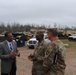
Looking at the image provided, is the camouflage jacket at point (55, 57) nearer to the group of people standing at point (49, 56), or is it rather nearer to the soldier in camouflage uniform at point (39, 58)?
the group of people standing at point (49, 56)

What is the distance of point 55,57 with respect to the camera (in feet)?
19.2

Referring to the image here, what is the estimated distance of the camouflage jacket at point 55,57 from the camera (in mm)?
5824

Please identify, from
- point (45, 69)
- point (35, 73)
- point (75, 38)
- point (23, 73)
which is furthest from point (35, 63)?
point (75, 38)

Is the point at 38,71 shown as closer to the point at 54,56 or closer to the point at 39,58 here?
the point at 39,58

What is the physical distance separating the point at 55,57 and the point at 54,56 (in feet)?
0.12

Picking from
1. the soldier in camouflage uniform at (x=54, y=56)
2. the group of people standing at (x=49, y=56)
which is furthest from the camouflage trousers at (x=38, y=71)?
the soldier in camouflage uniform at (x=54, y=56)

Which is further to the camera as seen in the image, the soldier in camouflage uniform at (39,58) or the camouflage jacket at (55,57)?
the soldier in camouflage uniform at (39,58)

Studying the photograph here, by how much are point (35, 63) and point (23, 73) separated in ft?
22.5

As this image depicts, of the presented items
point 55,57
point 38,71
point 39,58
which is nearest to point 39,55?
point 39,58

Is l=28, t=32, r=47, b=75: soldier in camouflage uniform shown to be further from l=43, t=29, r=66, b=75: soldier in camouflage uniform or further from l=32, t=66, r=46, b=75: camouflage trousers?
l=43, t=29, r=66, b=75: soldier in camouflage uniform

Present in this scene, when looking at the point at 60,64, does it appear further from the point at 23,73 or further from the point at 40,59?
the point at 23,73

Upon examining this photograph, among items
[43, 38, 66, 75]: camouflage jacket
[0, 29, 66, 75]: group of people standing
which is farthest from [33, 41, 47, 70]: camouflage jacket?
[43, 38, 66, 75]: camouflage jacket

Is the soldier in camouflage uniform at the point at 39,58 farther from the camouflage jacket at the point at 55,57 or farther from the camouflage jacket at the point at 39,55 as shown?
the camouflage jacket at the point at 55,57

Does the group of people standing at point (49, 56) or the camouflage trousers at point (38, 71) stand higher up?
the group of people standing at point (49, 56)
